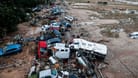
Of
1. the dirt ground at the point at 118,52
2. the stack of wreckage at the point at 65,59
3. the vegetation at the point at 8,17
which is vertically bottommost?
the dirt ground at the point at 118,52

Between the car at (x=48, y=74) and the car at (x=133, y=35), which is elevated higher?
the car at (x=48, y=74)

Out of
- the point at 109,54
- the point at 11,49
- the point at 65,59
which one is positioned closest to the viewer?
the point at 65,59

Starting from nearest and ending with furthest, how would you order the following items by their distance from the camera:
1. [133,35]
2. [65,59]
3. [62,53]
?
1. [62,53]
2. [65,59]
3. [133,35]

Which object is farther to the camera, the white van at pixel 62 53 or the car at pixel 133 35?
the car at pixel 133 35

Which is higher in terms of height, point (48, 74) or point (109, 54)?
point (48, 74)

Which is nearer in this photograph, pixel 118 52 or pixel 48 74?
pixel 48 74

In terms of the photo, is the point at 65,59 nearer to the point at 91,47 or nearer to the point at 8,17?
the point at 91,47

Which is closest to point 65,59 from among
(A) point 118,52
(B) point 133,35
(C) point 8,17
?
(A) point 118,52

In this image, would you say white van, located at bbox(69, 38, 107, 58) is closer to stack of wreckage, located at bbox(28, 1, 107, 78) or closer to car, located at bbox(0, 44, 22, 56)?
stack of wreckage, located at bbox(28, 1, 107, 78)

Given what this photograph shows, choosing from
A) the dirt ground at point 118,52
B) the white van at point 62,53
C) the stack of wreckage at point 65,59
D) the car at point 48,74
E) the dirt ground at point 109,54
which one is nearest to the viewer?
the car at point 48,74

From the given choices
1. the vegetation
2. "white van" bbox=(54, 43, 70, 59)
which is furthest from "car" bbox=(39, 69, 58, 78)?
the vegetation

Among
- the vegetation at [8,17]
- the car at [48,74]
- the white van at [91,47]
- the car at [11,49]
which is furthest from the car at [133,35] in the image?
the vegetation at [8,17]

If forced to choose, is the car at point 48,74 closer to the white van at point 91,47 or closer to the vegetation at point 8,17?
the white van at point 91,47
